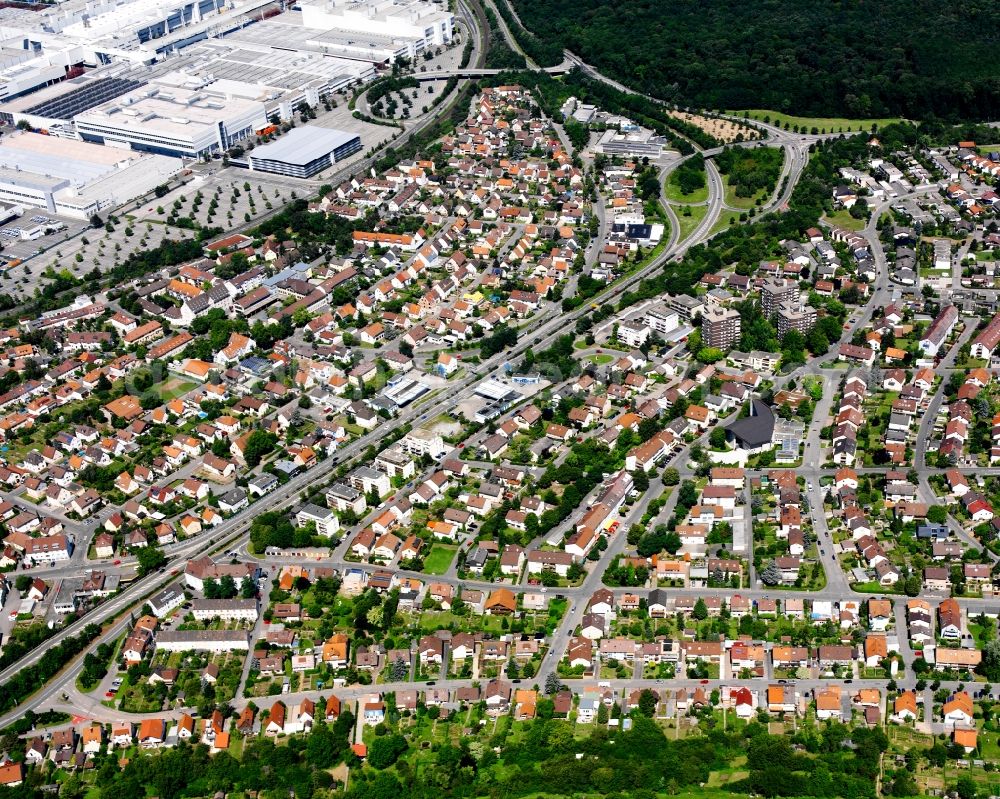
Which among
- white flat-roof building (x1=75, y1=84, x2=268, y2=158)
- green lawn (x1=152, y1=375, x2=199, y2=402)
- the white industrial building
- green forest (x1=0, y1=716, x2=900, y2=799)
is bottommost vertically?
green forest (x1=0, y1=716, x2=900, y2=799)

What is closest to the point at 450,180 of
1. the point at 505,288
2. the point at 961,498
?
the point at 505,288

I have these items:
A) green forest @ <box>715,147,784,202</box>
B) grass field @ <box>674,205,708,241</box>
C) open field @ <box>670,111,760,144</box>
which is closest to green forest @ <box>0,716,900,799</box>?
grass field @ <box>674,205,708,241</box>

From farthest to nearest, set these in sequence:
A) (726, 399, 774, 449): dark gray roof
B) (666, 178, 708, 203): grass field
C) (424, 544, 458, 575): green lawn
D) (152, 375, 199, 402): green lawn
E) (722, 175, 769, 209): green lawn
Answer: (666, 178, 708, 203): grass field
(722, 175, 769, 209): green lawn
(152, 375, 199, 402): green lawn
(726, 399, 774, 449): dark gray roof
(424, 544, 458, 575): green lawn

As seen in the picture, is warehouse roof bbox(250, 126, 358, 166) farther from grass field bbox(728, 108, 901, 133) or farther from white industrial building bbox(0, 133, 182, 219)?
grass field bbox(728, 108, 901, 133)

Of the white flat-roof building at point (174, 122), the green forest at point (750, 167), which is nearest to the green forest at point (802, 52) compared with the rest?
the green forest at point (750, 167)

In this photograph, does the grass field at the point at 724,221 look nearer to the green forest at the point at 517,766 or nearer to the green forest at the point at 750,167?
the green forest at the point at 750,167

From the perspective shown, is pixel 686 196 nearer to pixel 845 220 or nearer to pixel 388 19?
pixel 845 220
